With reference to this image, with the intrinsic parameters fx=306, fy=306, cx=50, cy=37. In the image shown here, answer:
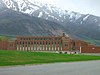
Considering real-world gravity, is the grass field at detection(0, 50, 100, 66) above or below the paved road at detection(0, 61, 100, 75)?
above

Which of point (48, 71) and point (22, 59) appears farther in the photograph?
point (22, 59)

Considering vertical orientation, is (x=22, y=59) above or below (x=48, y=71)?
above

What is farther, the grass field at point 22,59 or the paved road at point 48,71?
the grass field at point 22,59

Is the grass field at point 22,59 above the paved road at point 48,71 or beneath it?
above

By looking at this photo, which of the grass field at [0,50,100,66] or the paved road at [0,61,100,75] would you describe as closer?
the paved road at [0,61,100,75]
